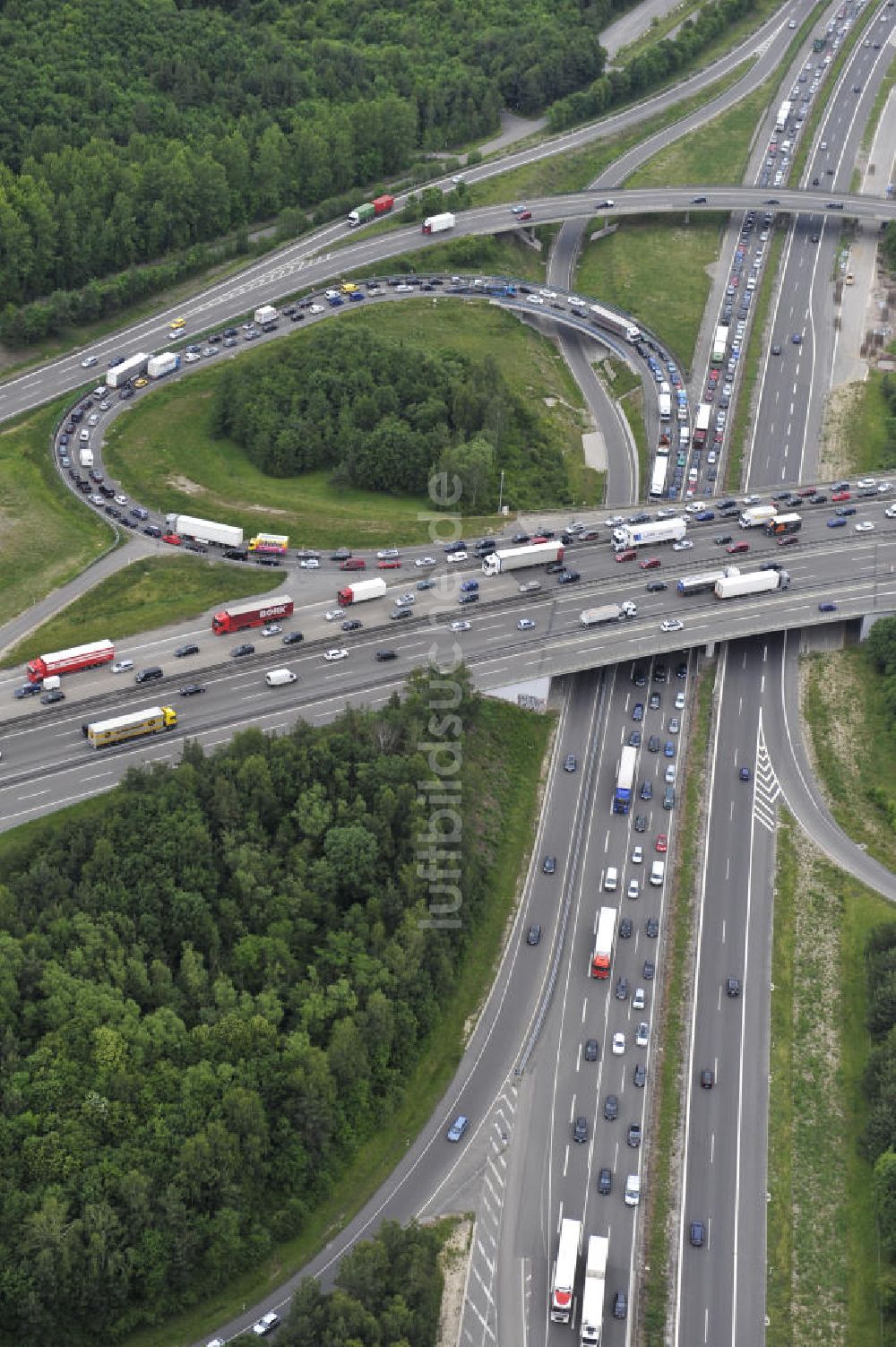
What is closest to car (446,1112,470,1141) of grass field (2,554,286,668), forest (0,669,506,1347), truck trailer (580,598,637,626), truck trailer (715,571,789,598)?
forest (0,669,506,1347)

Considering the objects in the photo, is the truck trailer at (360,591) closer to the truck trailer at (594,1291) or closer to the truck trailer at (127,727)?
the truck trailer at (127,727)

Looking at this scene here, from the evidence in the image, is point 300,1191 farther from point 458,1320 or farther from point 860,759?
point 860,759

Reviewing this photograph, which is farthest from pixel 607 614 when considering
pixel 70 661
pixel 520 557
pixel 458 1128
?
pixel 458 1128

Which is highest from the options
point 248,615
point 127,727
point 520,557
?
point 520,557

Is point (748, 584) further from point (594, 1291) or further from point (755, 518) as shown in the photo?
point (594, 1291)

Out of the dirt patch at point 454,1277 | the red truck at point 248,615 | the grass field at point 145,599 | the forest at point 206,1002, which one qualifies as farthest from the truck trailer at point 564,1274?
the grass field at point 145,599

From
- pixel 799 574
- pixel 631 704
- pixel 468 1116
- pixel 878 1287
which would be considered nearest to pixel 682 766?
pixel 631 704
